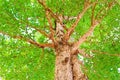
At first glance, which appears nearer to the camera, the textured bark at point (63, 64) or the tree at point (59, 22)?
the textured bark at point (63, 64)

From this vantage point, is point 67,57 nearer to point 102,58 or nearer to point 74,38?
point 102,58

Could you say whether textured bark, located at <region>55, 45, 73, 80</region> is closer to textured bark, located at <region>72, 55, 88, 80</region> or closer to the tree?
the tree

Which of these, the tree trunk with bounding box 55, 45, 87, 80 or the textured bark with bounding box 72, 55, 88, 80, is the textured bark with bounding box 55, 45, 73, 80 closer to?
the tree trunk with bounding box 55, 45, 87, 80

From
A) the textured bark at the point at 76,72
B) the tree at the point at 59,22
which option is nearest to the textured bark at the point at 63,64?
the tree at the point at 59,22

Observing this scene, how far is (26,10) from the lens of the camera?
7.09 metres

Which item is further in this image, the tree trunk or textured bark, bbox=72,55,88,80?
textured bark, bbox=72,55,88,80

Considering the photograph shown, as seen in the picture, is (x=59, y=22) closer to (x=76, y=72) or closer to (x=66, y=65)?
(x=66, y=65)

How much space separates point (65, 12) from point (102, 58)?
84.4 inches

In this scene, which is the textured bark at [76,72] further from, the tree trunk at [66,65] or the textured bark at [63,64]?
the textured bark at [63,64]

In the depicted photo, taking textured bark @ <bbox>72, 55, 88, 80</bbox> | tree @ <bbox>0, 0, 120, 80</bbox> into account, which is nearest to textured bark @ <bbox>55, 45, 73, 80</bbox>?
tree @ <bbox>0, 0, 120, 80</bbox>

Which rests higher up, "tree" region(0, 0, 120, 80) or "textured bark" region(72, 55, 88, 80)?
"tree" region(0, 0, 120, 80)

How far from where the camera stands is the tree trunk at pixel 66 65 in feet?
21.1

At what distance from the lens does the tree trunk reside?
6.44 m

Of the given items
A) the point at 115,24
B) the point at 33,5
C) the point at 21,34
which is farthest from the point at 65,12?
the point at 115,24
